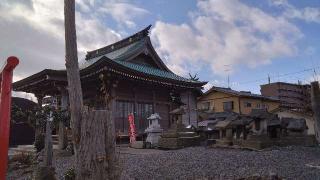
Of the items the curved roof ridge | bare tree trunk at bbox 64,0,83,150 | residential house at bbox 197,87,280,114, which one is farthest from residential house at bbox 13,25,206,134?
residential house at bbox 197,87,280,114

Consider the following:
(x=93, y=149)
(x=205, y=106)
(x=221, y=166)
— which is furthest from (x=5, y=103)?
(x=205, y=106)

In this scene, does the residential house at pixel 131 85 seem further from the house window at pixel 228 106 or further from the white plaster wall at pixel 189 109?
the house window at pixel 228 106

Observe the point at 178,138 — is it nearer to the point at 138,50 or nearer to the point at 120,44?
the point at 138,50

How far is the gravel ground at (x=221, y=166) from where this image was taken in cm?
718

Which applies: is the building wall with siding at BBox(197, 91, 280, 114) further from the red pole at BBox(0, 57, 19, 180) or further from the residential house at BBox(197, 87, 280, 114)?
the red pole at BBox(0, 57, 19, 180)

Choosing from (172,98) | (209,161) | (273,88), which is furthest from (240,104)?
(209,161)

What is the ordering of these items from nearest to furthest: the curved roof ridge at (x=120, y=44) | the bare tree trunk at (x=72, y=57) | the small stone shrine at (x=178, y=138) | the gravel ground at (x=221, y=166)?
the bare tree trunk at (x=72, y=57) → the gravel ground at (x=221, y=166) → the small stone shrine at (x=178, y=138) → the curved roof ridge at (x=120, y=44)

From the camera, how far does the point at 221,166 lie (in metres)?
8.17

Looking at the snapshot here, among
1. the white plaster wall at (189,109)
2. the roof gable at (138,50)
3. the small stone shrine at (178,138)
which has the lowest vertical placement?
the small stone shrine at (178,138)

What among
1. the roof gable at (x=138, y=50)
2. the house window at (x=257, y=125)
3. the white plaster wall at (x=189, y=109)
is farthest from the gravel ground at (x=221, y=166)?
the white plaster wall at (x=189, y=109)

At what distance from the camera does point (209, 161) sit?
29.6 feet

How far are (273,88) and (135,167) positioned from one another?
4068 cm

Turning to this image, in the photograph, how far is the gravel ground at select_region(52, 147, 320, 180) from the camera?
718 centimetres

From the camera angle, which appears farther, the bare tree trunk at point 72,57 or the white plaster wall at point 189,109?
the white plaster wall at point 189,109
